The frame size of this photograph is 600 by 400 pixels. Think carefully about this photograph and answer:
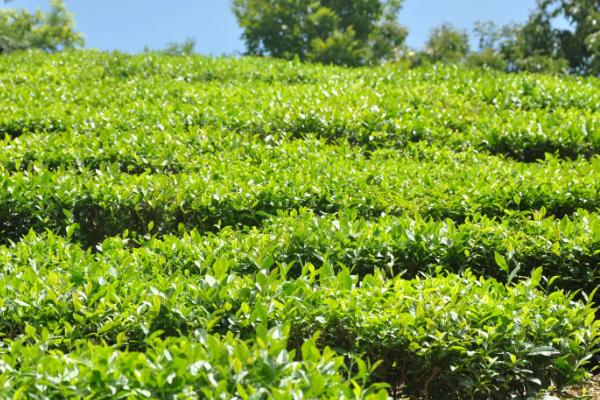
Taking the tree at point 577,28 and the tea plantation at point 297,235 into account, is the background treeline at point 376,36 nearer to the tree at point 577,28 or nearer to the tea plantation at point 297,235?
the tree at point 577,28

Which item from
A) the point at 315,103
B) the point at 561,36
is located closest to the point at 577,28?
the point at 561,36

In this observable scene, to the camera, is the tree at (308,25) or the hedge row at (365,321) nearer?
the hedge row at (365,321)

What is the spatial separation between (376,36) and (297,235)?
36417 millimetres

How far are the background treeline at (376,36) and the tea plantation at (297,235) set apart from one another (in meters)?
17.5

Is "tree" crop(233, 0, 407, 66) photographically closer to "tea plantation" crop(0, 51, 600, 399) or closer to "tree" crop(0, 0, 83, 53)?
"tree" crop(0, 0, 83, 53)

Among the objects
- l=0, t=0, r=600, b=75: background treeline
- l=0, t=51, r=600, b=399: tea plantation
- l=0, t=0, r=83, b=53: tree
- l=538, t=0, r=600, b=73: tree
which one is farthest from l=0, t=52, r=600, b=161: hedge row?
l=0, t=0, r=83, b=53: tree

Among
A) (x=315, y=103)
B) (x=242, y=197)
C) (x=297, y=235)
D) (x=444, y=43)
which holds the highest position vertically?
(x=444, y=43)

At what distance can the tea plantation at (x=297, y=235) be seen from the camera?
12.2 feet

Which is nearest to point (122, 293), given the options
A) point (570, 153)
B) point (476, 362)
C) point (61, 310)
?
point (61, 310)

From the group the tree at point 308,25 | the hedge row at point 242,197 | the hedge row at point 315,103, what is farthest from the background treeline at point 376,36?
the hedge row at point 242,197

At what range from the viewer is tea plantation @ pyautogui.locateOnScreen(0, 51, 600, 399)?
3.71 metres

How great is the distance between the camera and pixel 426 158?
29.0 feet

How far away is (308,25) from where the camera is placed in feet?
Answer: 124

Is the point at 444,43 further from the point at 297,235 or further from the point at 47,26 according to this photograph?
the point at 297,235
